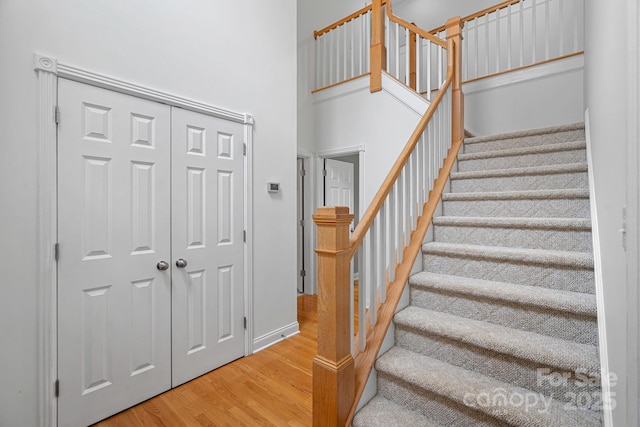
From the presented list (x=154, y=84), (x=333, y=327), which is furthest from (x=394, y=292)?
(x=154, y=84)

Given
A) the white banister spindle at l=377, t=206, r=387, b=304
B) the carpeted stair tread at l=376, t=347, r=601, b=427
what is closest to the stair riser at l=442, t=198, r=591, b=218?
the white banister spindle at l=377, t=206, r=387, b=304

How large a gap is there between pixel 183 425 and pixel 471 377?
161 centimetres

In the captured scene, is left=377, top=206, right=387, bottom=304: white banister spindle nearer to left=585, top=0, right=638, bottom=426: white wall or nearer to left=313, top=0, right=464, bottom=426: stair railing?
left=313, top=0, right=464, bottom=426: stair railing

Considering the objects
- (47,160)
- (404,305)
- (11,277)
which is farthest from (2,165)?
(404,305)

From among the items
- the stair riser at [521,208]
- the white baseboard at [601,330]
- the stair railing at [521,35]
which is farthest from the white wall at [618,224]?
the stair railing at [521,35]

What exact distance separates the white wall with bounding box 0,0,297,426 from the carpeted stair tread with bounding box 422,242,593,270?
1475mm

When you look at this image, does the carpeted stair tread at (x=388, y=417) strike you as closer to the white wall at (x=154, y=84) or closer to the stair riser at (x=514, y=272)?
the stair riser at (x=514, y=272)

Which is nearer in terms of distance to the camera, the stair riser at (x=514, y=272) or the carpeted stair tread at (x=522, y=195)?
the stair riser at (x=514, y=272)

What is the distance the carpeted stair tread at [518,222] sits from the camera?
164cm

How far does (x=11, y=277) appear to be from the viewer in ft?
4.82

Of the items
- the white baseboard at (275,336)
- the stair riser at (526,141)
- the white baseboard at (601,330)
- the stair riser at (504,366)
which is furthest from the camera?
the white baseboard at (275,336)

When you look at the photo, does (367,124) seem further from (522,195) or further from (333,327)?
(333,327)

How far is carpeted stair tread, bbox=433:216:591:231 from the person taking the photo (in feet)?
5.38

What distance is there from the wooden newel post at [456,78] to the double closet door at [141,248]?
200cm
